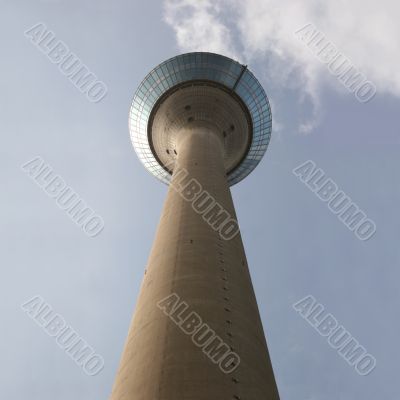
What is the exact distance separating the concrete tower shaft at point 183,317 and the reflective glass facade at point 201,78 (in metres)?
20.2

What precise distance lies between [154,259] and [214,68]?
84.5 feet

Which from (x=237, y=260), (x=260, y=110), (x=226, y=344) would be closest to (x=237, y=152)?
(x=260, y=110)

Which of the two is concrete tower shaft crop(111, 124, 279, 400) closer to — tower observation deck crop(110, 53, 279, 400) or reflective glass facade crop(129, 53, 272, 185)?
tower observation deck crop(110, 53, 279, 400)

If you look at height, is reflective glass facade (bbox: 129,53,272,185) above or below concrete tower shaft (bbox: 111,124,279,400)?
above

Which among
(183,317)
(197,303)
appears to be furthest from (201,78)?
(183,317)

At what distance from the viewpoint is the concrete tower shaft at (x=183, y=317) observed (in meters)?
11.0

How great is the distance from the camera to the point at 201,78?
38.0 metres

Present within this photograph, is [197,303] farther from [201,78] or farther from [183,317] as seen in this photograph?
[201,78]

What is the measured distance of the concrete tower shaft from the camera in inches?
433

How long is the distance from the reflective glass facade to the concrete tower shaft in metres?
20.2

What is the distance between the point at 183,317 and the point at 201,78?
2906cm

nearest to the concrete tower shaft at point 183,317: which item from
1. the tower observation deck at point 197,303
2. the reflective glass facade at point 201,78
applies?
the tower observation deck at point 197,303

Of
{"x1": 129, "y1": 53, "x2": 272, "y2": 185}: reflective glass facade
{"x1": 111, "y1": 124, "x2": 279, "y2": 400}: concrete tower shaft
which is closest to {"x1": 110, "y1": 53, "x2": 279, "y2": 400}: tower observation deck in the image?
{"x1": 111, "y1": 124, "x2": 279, "y2": 400}: concrete tower shaft

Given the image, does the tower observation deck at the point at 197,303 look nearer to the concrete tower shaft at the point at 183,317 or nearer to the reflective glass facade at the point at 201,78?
the concrete tower shaft at the point at 183,317
